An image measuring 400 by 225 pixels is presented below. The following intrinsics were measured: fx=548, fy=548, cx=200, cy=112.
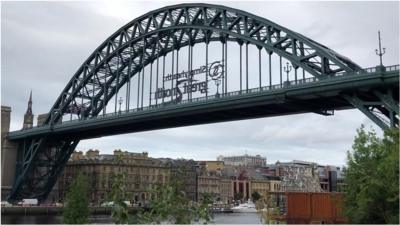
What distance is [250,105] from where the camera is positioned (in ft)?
161

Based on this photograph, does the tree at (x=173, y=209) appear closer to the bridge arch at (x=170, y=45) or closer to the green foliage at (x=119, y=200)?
the green foliage at (x=119, y=200)

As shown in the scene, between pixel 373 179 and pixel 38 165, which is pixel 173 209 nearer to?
pixel 373 179

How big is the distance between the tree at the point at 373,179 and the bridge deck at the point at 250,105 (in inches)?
494

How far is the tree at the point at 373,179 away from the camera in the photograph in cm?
2067

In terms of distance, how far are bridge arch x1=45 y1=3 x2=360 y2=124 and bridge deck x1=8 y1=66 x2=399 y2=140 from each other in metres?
1.94

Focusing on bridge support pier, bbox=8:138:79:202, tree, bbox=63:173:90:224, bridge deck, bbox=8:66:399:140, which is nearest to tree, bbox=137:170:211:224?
tree, bbox=63:173:90:224

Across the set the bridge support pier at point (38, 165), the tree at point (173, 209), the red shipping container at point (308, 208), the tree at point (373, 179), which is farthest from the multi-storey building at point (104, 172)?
the tree at point (173, 209)

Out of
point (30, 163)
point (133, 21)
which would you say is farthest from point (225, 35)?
point (30, 163)

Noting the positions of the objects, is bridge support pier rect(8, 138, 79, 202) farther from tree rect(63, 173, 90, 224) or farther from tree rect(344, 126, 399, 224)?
tree rect(344, 126, 399, 224)

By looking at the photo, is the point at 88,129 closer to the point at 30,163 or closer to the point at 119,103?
the point at 119,103

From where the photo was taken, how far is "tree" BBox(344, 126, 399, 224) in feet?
67.8

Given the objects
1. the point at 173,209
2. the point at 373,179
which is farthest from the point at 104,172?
the point at 173,209

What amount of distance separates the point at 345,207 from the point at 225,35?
32532 mm

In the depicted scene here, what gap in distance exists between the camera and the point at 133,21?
69.5 meters
